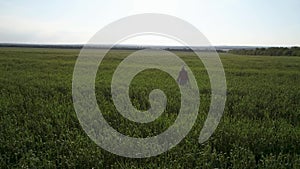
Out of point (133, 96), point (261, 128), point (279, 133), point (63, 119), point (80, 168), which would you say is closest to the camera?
point (80, 168)

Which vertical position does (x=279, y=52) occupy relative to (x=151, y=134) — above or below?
above

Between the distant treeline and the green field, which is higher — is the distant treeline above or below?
above

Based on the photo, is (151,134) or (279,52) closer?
(151,134)

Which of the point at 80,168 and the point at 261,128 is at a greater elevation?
the point at 261,128

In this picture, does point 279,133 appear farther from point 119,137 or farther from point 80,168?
point 80,168

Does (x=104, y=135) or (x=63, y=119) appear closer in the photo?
(x=104, y=135)

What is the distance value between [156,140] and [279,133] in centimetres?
250

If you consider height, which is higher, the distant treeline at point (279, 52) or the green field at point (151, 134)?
the distant treeline at point (279, 52)

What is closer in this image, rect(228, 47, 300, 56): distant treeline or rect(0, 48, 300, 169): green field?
rect(0, 48, 300, 169): green field

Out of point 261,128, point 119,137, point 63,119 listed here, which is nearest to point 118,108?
point 63,119

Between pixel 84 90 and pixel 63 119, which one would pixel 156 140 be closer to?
pixel 63 119

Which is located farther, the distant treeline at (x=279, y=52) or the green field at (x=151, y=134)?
the distant treeline at (x=279, y=52)

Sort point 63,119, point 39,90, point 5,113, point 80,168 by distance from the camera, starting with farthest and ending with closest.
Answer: point 39,90, point 5,113, point 63,119, point 80,168

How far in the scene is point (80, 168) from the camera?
183 inches
